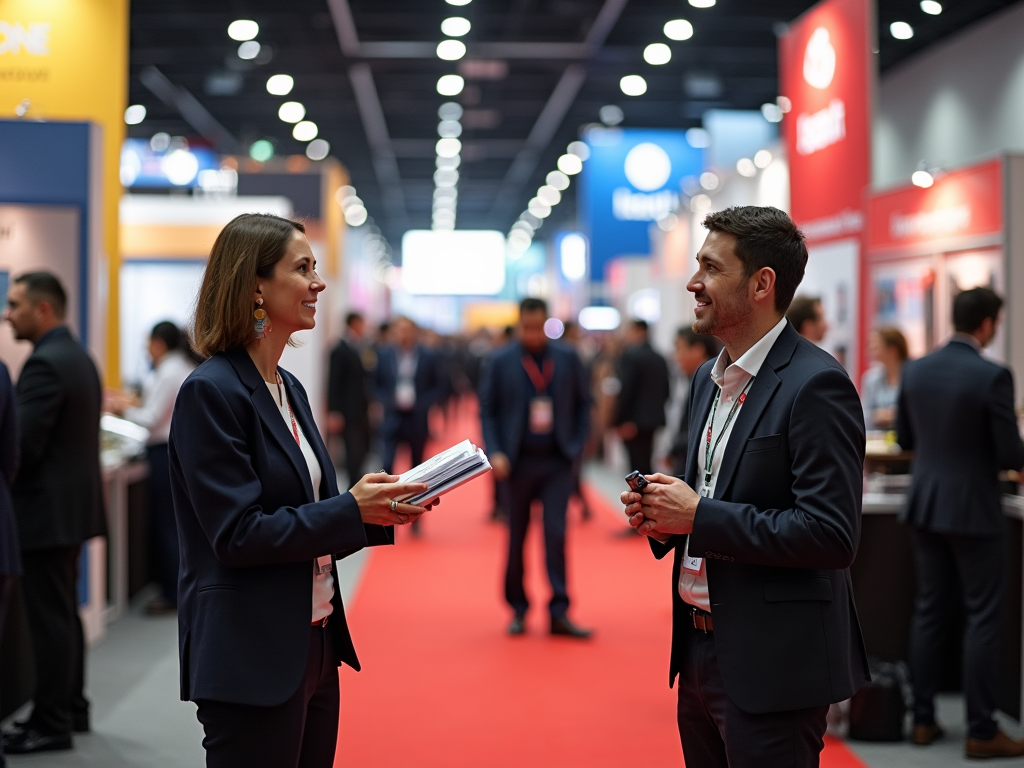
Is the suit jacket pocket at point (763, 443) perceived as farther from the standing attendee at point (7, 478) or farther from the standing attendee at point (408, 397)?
the standing attendee at point (408, 397)

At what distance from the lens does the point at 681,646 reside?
2.27 meters

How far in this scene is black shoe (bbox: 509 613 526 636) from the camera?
5.95m

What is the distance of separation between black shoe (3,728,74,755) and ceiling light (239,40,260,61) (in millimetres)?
11774

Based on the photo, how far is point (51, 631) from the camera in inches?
158

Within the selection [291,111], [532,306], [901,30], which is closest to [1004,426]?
[532,306]

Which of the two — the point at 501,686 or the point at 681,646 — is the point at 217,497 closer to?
the point at 681,646

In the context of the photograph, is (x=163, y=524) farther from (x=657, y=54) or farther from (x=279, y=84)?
(x=279, y=84)

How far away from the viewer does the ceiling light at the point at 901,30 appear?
12.2m

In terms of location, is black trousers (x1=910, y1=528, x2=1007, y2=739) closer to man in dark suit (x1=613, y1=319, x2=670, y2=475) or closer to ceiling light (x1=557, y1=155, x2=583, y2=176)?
man in dark suit (x1=613, y1=319, x2=670, y2=475)

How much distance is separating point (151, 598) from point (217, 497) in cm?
523

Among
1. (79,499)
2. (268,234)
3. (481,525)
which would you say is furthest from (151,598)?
(268,234)

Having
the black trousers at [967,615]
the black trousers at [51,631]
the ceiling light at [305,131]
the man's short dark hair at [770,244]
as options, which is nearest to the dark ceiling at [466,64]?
the ceiling light at [305,131]

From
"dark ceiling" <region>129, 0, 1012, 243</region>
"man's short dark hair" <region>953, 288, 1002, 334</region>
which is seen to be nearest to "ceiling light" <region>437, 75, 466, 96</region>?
"dark ceiling" <region>129, 0, 1012, 243</region>

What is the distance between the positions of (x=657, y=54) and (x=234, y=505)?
13.4 m
